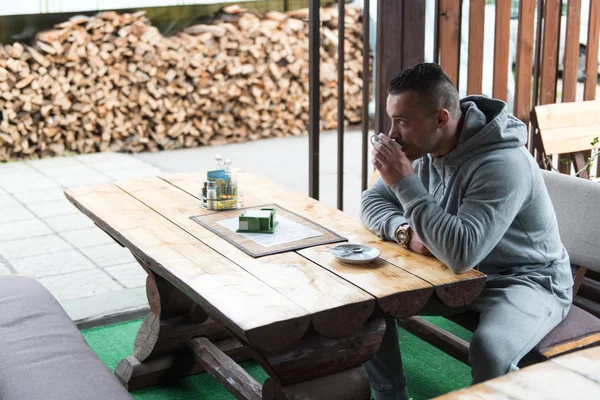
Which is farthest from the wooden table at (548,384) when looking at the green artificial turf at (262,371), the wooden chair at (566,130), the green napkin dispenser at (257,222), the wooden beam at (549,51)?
the wooden beam at (549,51)

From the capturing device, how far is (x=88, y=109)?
725 centimetres

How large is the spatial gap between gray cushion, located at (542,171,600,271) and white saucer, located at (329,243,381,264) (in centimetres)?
86

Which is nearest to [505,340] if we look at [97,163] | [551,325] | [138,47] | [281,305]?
[551,325]

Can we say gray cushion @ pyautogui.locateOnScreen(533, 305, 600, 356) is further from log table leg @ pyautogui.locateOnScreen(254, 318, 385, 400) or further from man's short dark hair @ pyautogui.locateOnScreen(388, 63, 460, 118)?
man's short dark hair @ pyautogui.locateOnScreen(388, 63, 460, 118)

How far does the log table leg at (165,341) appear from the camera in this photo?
2.98 meters

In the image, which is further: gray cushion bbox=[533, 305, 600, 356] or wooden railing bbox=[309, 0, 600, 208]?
wooden railing bbox=[309, 0, 600, 208]

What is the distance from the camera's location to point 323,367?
2168 mm

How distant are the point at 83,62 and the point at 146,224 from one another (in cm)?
498

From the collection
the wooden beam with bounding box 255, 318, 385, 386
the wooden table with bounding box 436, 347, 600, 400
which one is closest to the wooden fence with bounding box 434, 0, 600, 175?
the wooden beam with bounding box 255, 318, 385, 386

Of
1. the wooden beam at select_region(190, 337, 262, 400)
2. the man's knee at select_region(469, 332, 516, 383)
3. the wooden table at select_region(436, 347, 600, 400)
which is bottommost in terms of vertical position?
the wooden beam at select_region(190, 337, 262, 400)

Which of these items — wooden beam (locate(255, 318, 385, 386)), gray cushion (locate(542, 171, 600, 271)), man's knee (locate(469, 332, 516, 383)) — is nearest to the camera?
wooden beam (locate(255, 318, 385, 386))

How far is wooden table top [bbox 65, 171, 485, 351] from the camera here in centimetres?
194

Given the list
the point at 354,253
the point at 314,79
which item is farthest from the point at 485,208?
the point at 314,79

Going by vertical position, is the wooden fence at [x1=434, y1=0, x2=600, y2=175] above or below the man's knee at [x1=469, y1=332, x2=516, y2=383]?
above
